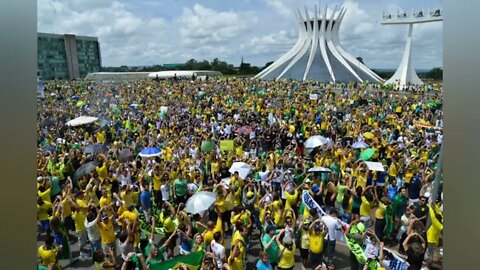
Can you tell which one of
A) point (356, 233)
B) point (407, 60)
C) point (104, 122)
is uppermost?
point (407, 60)

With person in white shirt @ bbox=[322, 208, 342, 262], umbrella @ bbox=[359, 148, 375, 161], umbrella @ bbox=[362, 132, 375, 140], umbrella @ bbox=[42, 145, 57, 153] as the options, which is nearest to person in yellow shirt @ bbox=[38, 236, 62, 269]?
person in white shirt @ bbox=[322, 208, 342, 262]

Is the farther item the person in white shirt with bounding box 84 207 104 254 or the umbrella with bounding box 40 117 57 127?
the umbrella with bounding box 40 117 57 127

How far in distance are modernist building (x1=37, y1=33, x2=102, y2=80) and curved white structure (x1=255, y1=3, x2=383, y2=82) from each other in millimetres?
28192

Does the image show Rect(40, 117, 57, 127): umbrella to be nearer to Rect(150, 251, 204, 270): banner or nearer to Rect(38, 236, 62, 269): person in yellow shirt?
Rect(38, 236, 62, 269): person in yellow shirt

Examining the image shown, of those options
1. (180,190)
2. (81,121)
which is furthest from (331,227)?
(81,121)

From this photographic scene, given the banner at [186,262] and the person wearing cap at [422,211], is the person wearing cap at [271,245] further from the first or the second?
the person wearing cap at [422,211]

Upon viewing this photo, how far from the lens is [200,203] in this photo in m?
7.09

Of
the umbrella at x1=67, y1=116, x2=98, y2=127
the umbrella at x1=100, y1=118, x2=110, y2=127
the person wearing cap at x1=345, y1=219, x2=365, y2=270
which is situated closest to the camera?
the person wearing cap at x1=345, y1=219, x2=365, y2=270

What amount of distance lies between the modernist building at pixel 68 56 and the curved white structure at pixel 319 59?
2819cm

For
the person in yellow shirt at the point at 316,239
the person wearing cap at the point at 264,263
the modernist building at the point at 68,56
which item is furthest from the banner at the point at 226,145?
the modernist building at the point at 68,56

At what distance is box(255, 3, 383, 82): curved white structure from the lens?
186 ft

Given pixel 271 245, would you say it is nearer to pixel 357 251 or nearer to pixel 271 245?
pixel 271 245

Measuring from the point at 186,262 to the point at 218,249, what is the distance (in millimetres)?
545

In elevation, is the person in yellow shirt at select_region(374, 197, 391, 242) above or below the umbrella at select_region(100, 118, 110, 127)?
below
